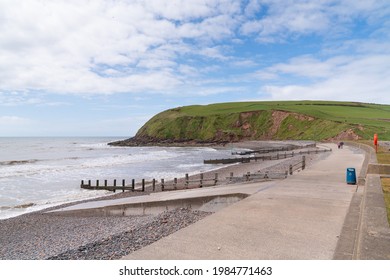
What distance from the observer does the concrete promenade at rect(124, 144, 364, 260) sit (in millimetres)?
6367

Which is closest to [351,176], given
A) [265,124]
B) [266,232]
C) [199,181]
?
[266,232]

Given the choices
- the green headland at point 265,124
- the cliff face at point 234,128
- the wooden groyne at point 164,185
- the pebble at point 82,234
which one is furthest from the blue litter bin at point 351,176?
the cliff face at point 234,128

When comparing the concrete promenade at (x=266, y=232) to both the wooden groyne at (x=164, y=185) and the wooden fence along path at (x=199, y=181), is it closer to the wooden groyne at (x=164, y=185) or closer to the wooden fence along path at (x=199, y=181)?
the wooden fence along path at (x=199, y=181)

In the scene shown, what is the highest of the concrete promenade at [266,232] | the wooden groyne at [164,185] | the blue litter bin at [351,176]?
the blue litter bin at [351,176]

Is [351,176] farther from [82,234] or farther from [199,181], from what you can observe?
[82,234]

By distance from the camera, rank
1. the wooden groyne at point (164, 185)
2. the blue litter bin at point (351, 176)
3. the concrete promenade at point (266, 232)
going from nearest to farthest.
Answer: the concrete promenade at point (266, 232)
the blue litter bin at point (351, 176)
the wooden groyne at point (164, 185)

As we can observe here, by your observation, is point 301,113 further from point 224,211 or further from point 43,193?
point 224,211

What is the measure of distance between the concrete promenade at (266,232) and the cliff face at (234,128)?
3206 inches

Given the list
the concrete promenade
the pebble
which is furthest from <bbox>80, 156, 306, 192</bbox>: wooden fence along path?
the pebble

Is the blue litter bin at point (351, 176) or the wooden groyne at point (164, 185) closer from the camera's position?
the blue litter bin at point (351, 176)

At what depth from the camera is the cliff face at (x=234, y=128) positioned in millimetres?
100050

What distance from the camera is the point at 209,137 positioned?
125m

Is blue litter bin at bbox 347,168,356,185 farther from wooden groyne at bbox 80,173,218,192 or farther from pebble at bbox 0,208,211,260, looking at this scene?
wooden groyne at bbox 80,173,218,192

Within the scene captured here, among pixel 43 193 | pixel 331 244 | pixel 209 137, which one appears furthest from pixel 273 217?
pixel 209 137
